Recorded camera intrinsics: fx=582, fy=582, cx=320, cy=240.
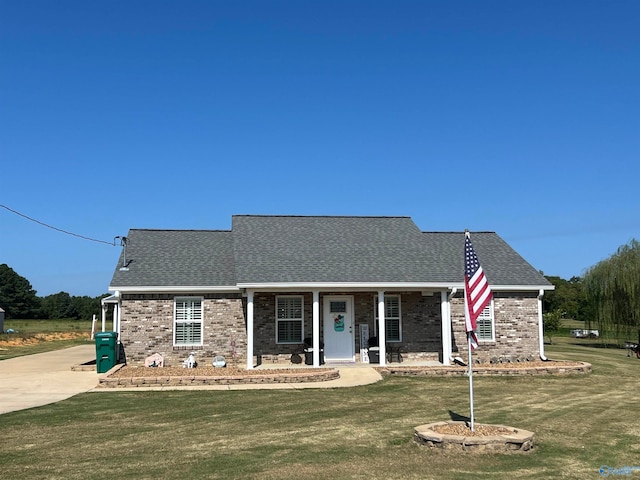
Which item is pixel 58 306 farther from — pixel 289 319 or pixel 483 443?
pixel 483 443

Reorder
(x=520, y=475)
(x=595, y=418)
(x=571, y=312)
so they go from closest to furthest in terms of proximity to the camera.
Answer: (x=520, y=475)
(x=595, y=418)
(x=571, y=312)

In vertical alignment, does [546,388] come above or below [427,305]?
below

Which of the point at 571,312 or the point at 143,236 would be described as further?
the point at 571,312

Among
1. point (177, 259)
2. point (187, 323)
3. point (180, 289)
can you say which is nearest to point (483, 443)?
point (180, 289)

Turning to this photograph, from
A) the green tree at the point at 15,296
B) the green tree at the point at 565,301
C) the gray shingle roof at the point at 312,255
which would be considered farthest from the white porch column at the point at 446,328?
the green tree at the point at 15,296

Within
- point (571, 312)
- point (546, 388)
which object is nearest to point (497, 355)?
point (546, 388)

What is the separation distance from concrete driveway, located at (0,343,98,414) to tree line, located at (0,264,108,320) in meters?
81.8

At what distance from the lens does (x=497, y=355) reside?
20500mm

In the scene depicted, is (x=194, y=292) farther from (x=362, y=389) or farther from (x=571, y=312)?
(x=571, y=312)

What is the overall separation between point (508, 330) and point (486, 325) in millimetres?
806

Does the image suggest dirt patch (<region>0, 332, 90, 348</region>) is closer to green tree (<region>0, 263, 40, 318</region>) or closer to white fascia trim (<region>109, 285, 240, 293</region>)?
white fascia trim (<region>109, 285, 240, 293</region>)

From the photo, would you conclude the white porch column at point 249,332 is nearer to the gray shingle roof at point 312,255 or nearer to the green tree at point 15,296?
the gray shingle roof at point 312,255

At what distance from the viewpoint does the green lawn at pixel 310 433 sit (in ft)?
24.4

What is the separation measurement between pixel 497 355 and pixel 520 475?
14.0 meters
